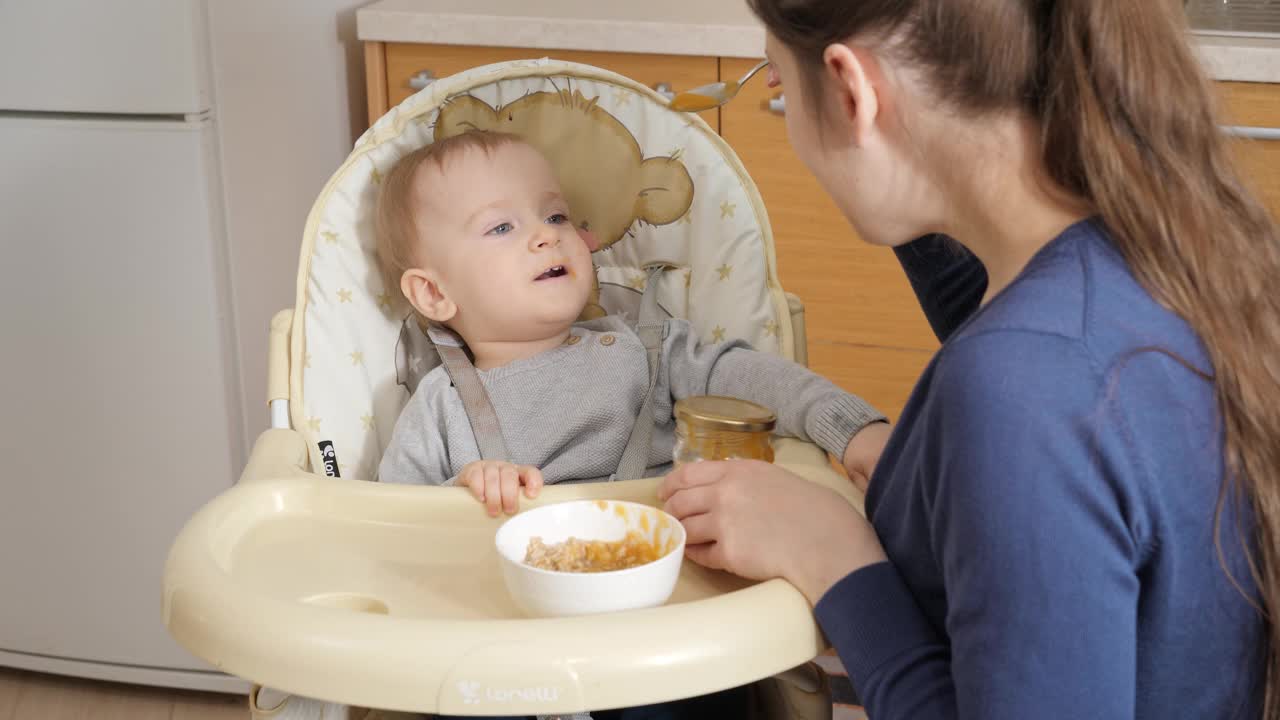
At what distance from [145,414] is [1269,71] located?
165 centimetres

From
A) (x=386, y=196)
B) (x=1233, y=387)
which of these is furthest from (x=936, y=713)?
(x=386, y=196)

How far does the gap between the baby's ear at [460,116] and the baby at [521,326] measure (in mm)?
47

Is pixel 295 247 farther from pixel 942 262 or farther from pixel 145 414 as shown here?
pixel 942 262

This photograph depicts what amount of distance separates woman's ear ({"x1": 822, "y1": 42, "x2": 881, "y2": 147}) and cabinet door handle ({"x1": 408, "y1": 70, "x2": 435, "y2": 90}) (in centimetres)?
112

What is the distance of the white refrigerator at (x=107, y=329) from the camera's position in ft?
5.54

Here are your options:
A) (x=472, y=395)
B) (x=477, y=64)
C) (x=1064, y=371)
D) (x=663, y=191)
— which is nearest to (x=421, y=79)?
(x=477, y=64)

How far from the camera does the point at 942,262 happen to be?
1.07 m

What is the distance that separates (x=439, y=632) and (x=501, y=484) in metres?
0.25

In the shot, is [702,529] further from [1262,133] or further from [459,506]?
[1262,133]

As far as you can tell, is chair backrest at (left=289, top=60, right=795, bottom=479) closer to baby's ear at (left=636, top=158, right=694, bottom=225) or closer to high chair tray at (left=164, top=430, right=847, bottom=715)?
baby's ear at (left=636, top=158, right=694, bottom=225)

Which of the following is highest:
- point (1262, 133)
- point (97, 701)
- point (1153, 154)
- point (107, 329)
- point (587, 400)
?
point (1153, 154)

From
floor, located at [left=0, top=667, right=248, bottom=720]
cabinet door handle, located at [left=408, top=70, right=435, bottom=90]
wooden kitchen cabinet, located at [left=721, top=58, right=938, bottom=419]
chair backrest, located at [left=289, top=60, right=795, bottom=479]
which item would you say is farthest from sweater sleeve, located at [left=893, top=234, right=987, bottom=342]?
floor, located at [left=0, top=667, right=248, bottom=720]

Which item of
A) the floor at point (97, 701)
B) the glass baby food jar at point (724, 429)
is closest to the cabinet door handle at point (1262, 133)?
the glass baby food jar at point (724, 429)

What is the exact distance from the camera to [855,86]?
2.48 feet
